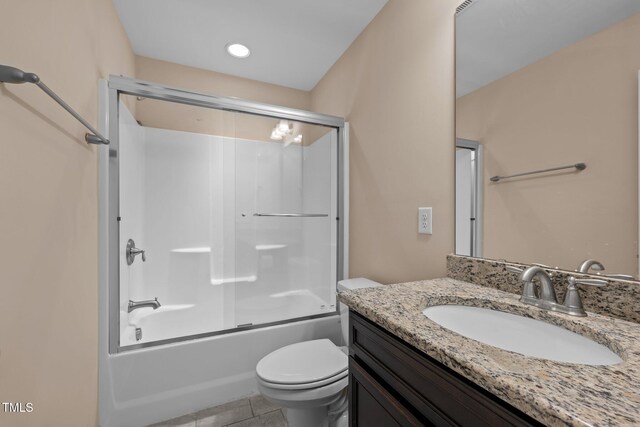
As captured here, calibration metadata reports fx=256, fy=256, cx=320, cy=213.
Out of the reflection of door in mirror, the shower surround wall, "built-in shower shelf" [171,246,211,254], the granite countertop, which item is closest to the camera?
the granite countertop

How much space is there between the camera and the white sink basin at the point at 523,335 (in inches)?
23.5

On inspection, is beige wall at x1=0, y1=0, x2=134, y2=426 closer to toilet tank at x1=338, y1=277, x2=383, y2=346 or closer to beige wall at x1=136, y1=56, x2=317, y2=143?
beige wall at x1=136, y1=56, x2=317, y2=143

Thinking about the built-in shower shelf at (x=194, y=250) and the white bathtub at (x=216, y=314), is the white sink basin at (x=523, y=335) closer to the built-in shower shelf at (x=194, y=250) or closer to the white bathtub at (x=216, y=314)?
the white bathtub at (x=216, y=314)

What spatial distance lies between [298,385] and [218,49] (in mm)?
2343

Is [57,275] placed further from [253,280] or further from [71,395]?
[253,280]

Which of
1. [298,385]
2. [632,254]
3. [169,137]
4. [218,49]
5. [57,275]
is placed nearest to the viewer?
[632,254]

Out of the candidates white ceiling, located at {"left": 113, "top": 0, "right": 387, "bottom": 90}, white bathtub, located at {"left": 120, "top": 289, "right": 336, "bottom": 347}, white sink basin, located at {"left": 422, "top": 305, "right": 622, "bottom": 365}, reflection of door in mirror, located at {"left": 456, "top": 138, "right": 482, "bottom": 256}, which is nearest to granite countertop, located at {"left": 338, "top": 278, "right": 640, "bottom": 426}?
white sink basin, located at {"left": 422, "top": 305, "right": 622, "bottom": 365}

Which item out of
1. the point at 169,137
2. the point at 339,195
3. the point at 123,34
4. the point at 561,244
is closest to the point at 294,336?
the point at 339,195

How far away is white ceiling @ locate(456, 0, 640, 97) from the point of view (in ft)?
2.52

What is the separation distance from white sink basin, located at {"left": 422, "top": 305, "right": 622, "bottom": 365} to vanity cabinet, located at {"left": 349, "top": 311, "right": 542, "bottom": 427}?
8.8 inches

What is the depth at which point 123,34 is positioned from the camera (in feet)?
5.84

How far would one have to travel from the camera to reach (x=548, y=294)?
0.76 metres

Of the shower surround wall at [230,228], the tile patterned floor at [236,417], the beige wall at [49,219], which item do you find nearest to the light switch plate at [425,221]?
the shower surround wall at [230,228]

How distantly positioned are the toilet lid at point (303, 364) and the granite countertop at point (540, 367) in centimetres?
57
